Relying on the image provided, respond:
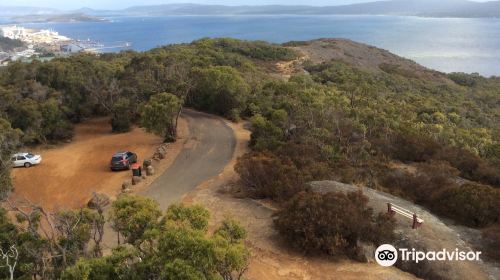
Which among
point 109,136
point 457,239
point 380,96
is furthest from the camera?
point 380,96

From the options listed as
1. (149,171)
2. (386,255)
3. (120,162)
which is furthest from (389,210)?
(120,162)

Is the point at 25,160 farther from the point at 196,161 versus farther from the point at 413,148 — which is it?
the point at 413,148

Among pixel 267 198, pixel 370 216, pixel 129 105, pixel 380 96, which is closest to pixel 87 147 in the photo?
pixel 129 105

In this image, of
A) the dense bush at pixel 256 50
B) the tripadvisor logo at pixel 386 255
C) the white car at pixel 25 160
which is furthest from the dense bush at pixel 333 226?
the dense bush at pixel 256 50

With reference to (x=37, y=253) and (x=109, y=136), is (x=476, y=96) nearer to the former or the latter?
(x=109, y=136)

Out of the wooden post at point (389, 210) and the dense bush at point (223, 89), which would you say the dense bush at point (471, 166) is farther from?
the dense bush at point (223, 89)
